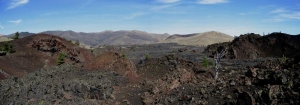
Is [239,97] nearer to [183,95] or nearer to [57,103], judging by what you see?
[183,95]

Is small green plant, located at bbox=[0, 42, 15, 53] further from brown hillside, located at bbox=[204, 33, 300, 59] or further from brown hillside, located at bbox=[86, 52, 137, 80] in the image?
brown hillside, located at bbox=[204, 33, 300, 59]

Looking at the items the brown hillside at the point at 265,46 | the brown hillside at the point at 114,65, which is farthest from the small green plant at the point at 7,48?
the brown hillside at the point at 265,46

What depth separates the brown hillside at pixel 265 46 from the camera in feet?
188

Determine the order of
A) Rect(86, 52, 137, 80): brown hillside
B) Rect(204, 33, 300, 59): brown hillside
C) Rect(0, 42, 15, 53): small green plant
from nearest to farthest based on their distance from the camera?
Rect(86, 52, 137, 80): brown hillside, Rect(0, 42, 15, 53): small green plant, Rect(204, 33, 300, 59): brown hillside

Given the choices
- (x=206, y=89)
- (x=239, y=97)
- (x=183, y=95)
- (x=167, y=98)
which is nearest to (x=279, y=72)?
(x=239, y=97)

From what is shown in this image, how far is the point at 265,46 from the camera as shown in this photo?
60875 mm

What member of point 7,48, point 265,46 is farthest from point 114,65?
point 265,46

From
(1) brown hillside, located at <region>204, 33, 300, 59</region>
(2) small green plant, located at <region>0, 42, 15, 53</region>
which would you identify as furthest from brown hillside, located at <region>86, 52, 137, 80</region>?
(1) brown hillside, located at <region>204, 33, 300, 59</region>

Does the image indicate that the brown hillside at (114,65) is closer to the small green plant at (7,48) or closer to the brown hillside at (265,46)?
the small green plant at (7,48)

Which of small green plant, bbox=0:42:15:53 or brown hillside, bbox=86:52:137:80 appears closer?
brown hillside, bbox=86:52:137:80

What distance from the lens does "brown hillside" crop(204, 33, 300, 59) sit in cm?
5731

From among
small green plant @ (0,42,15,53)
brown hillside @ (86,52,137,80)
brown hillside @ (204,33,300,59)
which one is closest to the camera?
brown hillside @ (86,52,137,80)

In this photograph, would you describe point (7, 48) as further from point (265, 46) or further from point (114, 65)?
point (265, 46)

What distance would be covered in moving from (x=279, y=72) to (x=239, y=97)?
7.56 feet
